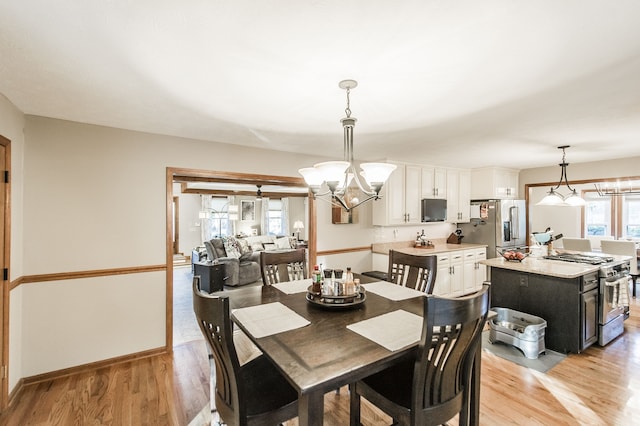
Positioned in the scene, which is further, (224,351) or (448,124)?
(448,124)

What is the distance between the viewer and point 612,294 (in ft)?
10.4

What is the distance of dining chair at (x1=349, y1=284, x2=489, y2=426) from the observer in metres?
1.23

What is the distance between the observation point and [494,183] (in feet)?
17.4

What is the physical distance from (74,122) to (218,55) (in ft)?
6.73

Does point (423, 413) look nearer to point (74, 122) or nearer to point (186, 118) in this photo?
point (186, 118)

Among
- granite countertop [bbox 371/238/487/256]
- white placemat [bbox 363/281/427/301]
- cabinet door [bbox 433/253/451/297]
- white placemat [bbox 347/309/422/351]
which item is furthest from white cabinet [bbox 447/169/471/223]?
white placemat [bbox 347/309/422/351]

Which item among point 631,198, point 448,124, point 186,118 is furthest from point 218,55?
point 631,198

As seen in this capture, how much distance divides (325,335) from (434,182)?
428 centimetres

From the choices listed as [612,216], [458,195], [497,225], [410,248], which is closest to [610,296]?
[497,225]

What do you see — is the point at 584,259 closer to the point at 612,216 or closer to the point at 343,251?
the point at 343,251

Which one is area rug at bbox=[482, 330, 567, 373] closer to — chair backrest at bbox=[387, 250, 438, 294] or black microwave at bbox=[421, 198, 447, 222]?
chair backrest at bbox=[387, 250, 438, 294]

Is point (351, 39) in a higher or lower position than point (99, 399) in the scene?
higher

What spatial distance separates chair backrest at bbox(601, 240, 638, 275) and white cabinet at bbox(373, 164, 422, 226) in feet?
11.5

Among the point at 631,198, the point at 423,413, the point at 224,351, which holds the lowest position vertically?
the point at 423,413
